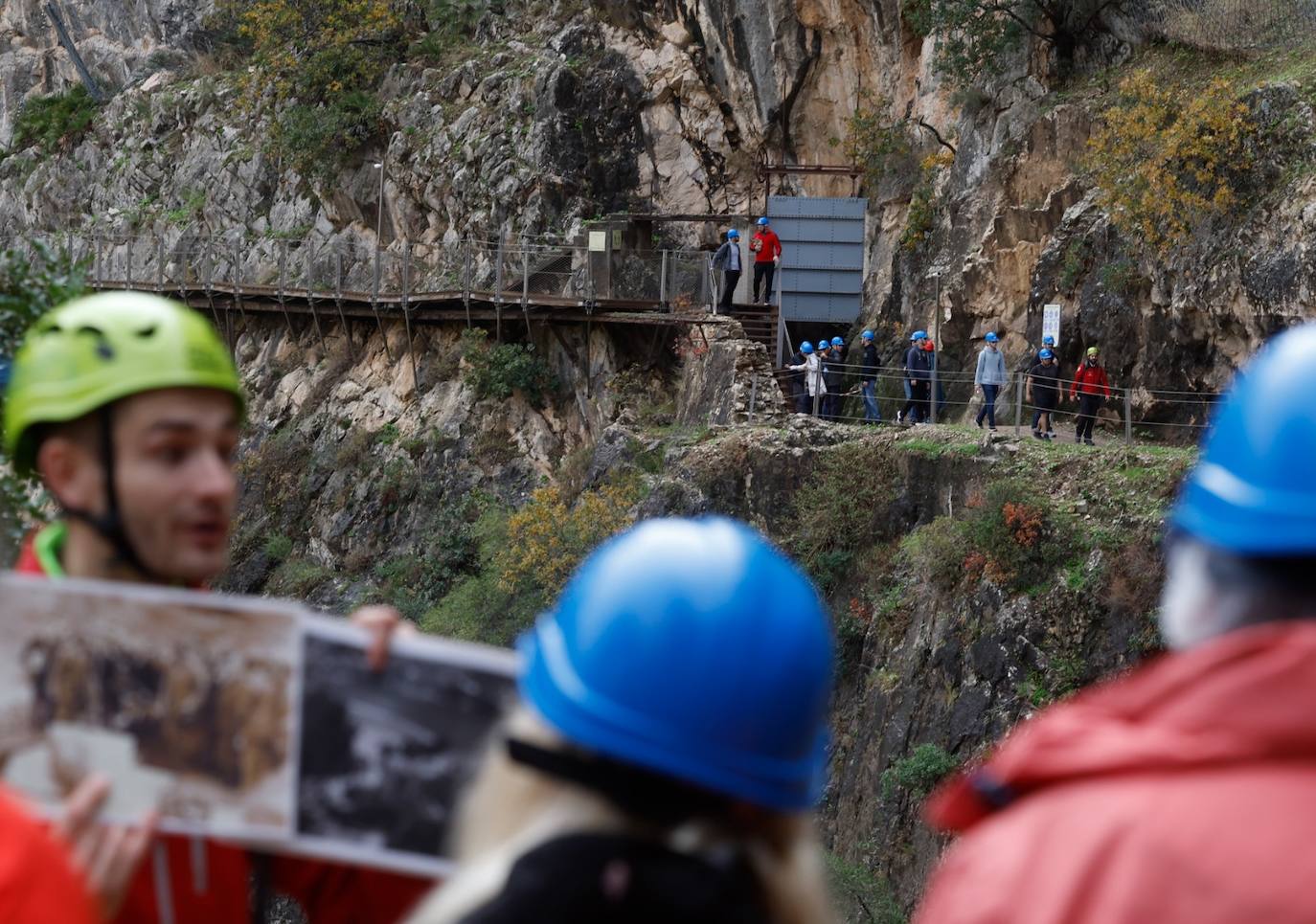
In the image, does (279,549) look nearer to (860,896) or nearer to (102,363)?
(860,896)

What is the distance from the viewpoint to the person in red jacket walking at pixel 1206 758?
135cm

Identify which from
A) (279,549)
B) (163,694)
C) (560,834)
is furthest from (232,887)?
(279,549)

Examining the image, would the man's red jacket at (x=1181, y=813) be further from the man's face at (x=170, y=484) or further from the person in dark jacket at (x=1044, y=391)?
the person in dark jacket at (x=1044, y=391)

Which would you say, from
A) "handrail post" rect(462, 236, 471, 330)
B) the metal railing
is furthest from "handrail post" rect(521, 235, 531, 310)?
"handrail post" rect(462, 236, 471, 330)

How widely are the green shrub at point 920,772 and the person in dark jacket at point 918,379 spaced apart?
6.27 metres

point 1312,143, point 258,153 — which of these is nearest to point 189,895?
point 1312,143

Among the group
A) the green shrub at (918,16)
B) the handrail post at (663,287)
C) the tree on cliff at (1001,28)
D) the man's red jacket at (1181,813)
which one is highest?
the green shrub at (918,16)

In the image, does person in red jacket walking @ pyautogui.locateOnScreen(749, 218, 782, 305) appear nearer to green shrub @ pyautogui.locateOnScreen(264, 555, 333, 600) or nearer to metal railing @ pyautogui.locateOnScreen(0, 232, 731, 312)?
metal railing @ pyautogui.locateOnScreen(0, 232, 731, 312)

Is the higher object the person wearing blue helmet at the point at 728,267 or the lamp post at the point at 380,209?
the lamp post at the point at 380,209

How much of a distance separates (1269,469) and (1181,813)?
1.36 ft

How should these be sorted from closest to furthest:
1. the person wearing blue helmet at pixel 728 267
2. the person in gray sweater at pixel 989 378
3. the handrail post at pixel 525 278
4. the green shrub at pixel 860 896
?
1. the green shrub at pixel 860 896
2. the person in gray sweater at pixel 989 378
3. the person wearing blue helmet at pixel 728 267
4. the handrail post at pixel 525 278

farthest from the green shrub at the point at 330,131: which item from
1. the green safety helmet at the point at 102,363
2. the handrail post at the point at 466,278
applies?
the green safety helmet at the point at 102,363

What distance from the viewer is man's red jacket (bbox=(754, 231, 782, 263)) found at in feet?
79.0

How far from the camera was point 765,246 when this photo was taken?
79.2 feet
